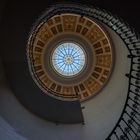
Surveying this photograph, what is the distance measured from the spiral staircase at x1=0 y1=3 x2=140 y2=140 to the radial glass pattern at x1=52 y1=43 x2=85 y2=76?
371 cm

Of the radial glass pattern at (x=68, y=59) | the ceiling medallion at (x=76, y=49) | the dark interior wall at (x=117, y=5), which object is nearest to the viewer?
the dark interior wall at (x=117, y=5)

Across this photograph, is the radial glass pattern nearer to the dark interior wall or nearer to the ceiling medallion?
A: the ceiling medallion

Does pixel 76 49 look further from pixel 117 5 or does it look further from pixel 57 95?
pixel 117 5

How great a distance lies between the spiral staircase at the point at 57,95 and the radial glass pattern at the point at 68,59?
3.71 metres

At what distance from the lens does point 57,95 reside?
9578mm

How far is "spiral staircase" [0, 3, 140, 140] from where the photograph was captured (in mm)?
7285

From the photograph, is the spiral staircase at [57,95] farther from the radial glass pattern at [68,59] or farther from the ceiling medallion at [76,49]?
the radial glass pattern at [68,59]

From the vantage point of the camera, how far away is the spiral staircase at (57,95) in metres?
7.29

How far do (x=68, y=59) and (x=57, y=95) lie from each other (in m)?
5.76

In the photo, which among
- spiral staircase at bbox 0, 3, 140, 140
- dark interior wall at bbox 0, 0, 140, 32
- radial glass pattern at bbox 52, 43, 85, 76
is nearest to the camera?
dark interior wall at bbox 0, 0, 140, 32

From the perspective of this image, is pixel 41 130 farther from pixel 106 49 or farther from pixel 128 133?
pixel 106 49

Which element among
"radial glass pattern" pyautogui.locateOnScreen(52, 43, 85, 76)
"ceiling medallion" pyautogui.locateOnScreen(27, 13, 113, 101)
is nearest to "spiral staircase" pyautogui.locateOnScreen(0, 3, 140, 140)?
"ceiling medallion" pyautogui.locateOnScreen(27, 13, 113, 101)

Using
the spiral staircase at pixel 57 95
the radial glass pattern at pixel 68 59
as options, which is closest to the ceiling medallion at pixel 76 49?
the radial glass pattern at pixel 68 59

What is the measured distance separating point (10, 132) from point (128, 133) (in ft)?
10.6
